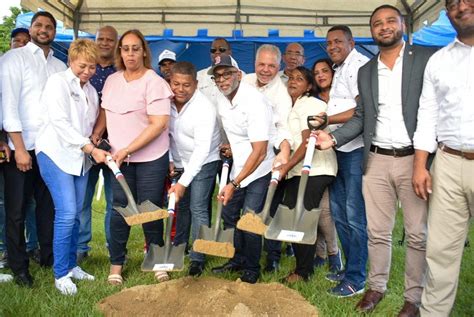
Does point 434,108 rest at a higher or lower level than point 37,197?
higher

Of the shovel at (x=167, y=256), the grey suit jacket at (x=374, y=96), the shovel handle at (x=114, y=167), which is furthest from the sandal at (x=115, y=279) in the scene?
the grey suit jacket at (x=374, y=96)

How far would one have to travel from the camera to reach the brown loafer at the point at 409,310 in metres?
3.38

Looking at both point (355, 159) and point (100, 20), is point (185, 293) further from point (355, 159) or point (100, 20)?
point (100, 20)

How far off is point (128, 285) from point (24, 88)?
1771 mm

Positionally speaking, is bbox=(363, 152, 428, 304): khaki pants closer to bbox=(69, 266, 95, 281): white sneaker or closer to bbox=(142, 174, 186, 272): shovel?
bbox=(142, 174, 186, 272): shovel

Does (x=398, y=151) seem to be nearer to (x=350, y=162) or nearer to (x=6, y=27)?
(x=350, y=162)

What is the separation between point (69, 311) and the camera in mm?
3434

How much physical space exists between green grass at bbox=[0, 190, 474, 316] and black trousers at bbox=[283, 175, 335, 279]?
0.48 feet

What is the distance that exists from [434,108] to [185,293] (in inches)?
85.6

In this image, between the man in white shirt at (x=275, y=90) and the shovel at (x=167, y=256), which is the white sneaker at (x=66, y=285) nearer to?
the shovel at (x=167, y=256)

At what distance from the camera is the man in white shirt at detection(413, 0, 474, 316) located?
2.92 m

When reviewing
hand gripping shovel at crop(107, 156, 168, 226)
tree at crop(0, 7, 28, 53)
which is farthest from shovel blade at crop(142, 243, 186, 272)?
tree at crop(0, 7, 28, 53)

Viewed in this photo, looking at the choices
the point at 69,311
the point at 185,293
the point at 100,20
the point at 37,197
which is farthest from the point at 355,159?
the point at 100,20

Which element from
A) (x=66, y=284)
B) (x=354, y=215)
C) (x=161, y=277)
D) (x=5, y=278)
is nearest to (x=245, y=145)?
(x=354, y=215)
